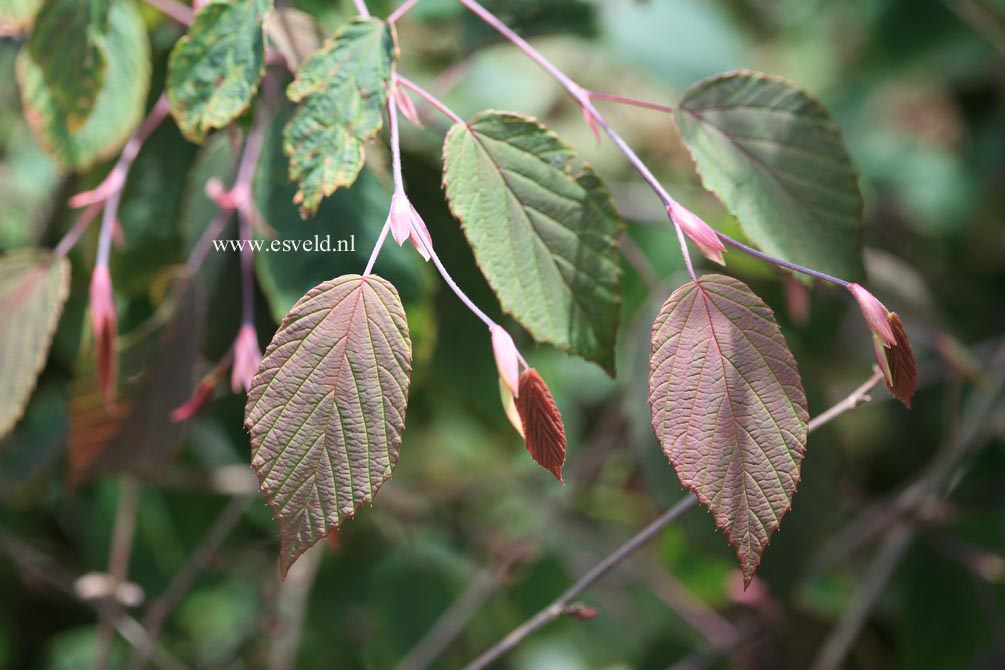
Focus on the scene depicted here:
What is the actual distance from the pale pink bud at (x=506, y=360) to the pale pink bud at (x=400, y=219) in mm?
58

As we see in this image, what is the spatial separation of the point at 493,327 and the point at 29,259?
375mm

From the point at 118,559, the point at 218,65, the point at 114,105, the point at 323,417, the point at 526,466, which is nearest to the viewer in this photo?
the point at 323,417

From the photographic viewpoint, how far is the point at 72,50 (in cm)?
56

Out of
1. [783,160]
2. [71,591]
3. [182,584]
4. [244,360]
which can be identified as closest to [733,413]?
[783,160]

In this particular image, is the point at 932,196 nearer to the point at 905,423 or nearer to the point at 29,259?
the point at 905,423

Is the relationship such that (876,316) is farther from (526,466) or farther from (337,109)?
(526,466)

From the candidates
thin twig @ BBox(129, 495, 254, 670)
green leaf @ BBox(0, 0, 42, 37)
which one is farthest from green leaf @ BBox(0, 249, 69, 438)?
thin twig @ BBox(129, 495, 254, 670)

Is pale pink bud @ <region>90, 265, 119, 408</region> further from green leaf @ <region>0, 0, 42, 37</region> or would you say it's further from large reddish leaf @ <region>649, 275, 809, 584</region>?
large reddish leaf @ <region>649, 275, 809, 584</region>

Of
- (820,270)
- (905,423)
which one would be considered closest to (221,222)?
(820,270)

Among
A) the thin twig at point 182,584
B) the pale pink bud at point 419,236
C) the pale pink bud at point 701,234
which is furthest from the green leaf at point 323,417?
the thin twig at point 182,584

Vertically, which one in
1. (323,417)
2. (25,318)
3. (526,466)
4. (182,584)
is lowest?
(526,466)

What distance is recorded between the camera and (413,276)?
25.0 inches

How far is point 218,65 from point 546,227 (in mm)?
205

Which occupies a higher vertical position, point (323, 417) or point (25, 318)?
point (323, 417)
